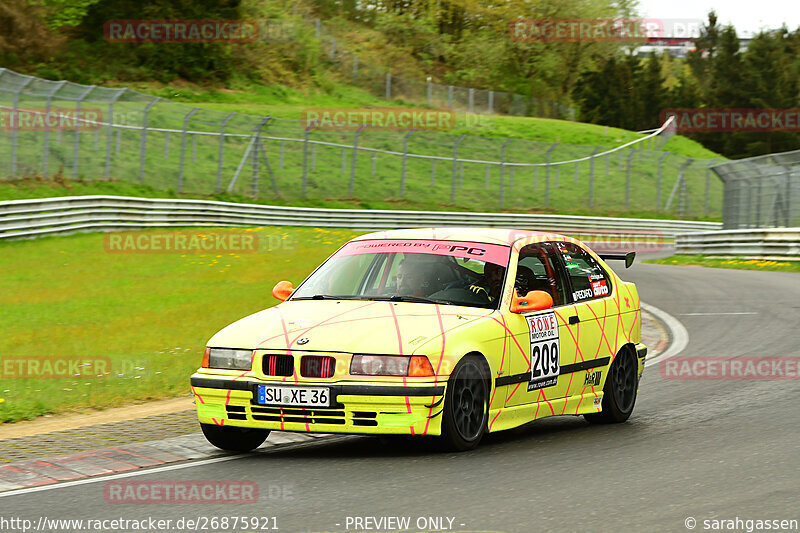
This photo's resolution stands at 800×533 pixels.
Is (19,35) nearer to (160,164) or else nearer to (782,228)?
(160,164)

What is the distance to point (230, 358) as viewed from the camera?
7727 mm

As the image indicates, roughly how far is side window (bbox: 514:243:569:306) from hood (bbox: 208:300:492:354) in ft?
2.31

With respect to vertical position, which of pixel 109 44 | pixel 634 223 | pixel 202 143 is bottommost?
pixel 634 223

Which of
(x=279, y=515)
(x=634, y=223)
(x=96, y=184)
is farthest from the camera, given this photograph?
(x=634, y=223)

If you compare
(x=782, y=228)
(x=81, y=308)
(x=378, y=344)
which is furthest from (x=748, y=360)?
(x=782, y=228)

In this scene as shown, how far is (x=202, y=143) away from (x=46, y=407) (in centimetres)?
2814

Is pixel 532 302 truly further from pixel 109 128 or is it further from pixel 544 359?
pixel 109 128

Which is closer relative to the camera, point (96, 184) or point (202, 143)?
point (96, 184)

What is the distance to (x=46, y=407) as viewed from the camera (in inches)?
424
